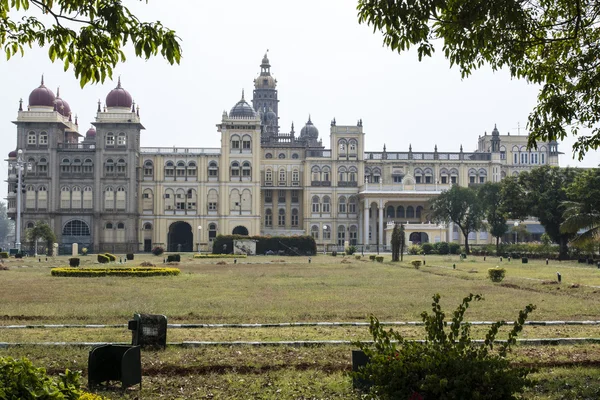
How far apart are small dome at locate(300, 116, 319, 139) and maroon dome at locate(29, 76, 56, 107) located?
38.1m

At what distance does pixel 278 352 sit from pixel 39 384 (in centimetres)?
634

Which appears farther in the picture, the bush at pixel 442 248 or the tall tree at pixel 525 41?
the bush at pixel 442 248

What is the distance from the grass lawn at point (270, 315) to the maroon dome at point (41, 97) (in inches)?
2111

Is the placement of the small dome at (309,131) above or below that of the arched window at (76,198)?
above

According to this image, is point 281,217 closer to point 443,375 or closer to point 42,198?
point 42,198

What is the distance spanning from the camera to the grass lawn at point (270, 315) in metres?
9.46

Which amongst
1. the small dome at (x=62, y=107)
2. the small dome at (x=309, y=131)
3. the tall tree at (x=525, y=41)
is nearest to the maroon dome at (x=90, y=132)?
the small dome at (x=62, y=107)

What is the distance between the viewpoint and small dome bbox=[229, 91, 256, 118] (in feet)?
275

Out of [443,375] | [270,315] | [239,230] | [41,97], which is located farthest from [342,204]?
[443,375]

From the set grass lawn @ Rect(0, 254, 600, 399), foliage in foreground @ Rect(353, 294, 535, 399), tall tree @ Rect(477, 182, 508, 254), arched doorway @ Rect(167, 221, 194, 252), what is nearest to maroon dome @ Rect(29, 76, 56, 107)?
arched doorway @ Rect(167, 221, 194, 252)

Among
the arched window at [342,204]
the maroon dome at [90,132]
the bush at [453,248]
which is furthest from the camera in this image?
the maroon dome at [90,132]

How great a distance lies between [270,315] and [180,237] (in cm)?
7068

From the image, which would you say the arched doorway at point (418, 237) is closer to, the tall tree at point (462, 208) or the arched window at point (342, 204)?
the arched window at point (342, 204)

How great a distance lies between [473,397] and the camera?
594 centimetres
